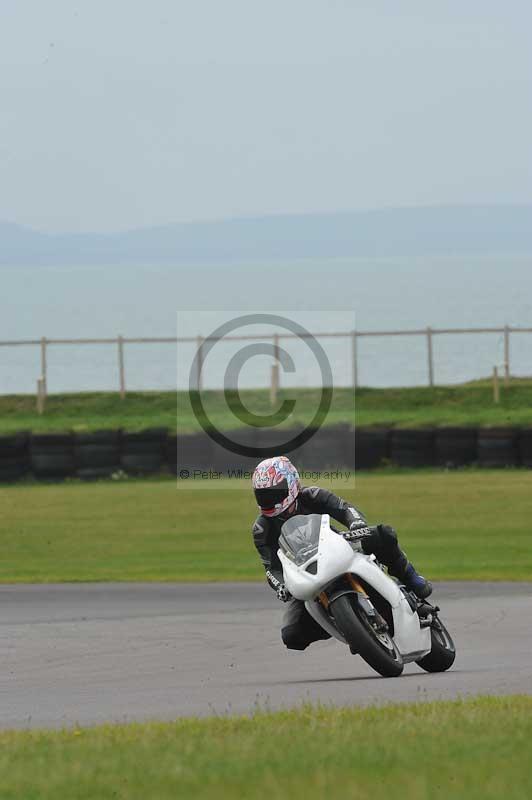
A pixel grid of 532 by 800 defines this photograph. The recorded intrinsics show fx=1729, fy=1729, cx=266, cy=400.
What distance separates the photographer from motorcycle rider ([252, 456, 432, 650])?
10500 millimetres

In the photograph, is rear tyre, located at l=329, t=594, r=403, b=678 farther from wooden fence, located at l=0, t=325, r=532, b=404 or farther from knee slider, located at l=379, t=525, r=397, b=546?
wooden fence, located at l=0, t=325, r=532, b=404

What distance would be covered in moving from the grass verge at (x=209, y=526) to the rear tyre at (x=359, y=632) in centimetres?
782

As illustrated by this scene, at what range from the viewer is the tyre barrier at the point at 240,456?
29416 millimetres

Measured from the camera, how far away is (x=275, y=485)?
10.5 meters

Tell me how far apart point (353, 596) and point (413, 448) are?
20.1 m

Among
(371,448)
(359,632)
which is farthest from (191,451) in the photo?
(359,632)

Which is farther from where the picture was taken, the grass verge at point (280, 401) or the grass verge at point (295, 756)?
the grass verge at point (280, 401)

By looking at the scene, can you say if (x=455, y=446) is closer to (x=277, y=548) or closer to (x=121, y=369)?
(x=121, y=369)

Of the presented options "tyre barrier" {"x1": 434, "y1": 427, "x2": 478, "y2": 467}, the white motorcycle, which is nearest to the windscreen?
the white motorcycle

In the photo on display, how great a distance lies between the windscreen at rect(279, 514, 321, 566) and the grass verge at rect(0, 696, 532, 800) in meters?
1.50

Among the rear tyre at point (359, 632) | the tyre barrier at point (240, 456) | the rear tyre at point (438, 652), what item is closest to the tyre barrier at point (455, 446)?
the tyre barrier at point (240, 456)

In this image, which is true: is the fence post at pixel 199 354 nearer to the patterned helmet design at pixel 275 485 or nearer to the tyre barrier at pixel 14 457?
the tyre barrier at pixel 14 457

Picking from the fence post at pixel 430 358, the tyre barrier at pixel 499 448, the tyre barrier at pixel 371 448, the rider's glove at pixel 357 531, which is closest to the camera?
the rider's glove at pixel 357 531

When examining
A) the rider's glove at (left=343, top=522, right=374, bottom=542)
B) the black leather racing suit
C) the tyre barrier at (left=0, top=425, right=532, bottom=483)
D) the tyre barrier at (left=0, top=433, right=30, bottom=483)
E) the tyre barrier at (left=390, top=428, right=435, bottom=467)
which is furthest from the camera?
the tyre barrier at (left=0, top=433, right=30, bottom=483)
